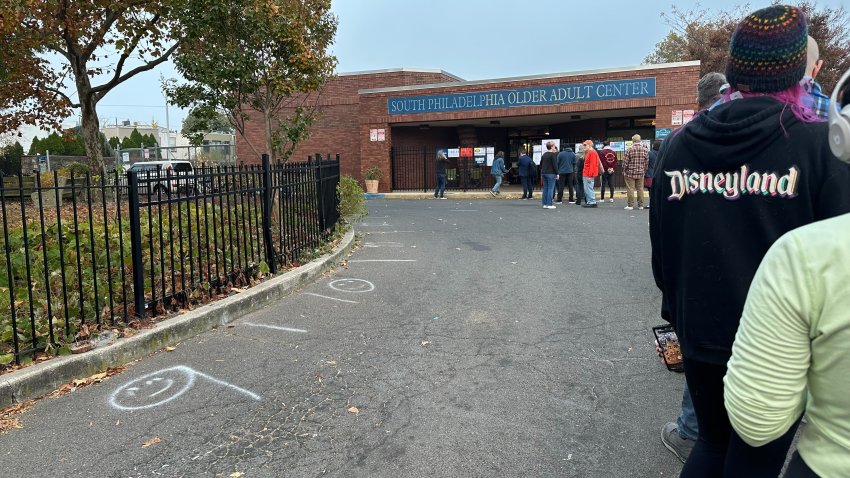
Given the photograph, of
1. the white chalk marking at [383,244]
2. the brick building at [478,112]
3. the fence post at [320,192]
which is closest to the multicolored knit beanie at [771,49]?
the fence post at [320,192]

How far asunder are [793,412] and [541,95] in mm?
22771

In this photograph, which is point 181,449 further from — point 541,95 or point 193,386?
point 541,95

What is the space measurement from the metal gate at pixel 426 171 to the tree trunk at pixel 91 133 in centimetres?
1191

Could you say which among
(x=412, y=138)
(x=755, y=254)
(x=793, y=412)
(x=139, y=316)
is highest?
(x=412, y=138)

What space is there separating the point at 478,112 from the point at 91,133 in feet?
44.0

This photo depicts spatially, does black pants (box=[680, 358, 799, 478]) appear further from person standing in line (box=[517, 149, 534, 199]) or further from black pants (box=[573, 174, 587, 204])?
person standing in line (box=[517, 149, 534, 199])

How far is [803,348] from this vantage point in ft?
4.22

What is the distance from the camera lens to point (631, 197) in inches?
594

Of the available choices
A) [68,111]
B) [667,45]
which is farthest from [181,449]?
[667,45]

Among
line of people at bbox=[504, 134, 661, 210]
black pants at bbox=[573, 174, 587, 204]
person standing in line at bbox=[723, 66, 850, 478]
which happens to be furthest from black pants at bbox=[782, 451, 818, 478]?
black pants at bbox=[573, 174, 587, 204]

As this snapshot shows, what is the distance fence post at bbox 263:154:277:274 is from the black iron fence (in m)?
0.01

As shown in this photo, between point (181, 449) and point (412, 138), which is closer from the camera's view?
point (181, 449)

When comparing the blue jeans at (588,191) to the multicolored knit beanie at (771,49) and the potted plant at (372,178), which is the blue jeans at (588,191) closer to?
the potted plant at (372,178)

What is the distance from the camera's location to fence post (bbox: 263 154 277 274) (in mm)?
6910
